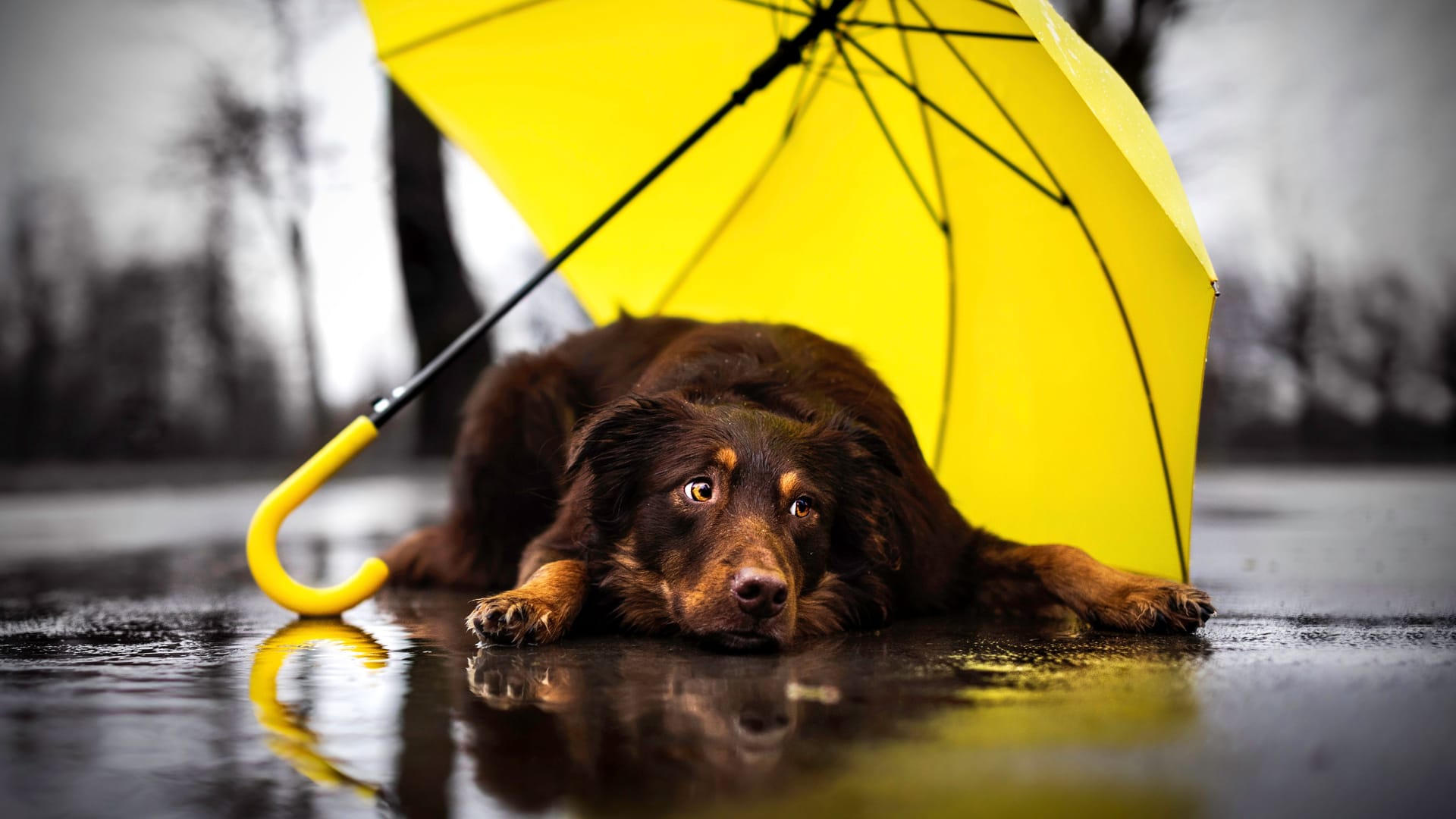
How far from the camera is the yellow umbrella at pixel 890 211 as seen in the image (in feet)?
12.5

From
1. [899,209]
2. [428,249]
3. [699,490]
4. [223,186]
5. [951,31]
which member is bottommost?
[699,490]

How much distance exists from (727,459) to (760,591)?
503mm

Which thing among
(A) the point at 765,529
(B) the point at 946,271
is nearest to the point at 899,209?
(B) the point at 946,271

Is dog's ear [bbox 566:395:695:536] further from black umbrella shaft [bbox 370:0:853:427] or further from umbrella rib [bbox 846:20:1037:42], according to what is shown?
umbrella rib [bbox 846:20:1037:42]

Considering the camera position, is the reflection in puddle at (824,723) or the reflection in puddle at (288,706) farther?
the reflection in puddle at (288,706)

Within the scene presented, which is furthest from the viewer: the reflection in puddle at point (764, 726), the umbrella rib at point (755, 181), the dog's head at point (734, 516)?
the umbrella rib at point (755, 181)

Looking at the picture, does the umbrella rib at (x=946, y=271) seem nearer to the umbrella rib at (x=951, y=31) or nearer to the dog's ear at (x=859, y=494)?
the umbrella rib at (x=951, y=31)

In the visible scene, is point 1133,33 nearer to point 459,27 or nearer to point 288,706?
point 459,27

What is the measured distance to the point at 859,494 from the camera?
11.5 ft

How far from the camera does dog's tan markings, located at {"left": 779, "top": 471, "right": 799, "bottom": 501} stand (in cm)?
323

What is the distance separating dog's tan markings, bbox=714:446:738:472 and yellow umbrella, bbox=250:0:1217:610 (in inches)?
53.9

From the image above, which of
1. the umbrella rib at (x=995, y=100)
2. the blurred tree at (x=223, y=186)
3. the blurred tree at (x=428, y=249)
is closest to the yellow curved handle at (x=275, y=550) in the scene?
the umbrella rib at (x=995, y=100)

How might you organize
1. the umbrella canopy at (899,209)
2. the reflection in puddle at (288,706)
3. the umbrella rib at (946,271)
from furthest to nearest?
the umbrella rib at (946,271)
the umbrella canopy at (899,209)
the reflection in puddle at (288,706)

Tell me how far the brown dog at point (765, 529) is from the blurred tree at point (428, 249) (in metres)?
9.83
